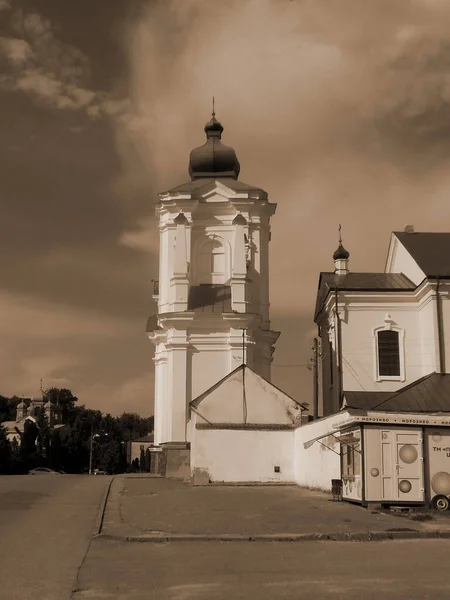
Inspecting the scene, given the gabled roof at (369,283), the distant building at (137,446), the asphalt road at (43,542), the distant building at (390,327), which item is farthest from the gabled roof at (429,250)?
the distant building at (137,446)

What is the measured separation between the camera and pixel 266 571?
10594mm

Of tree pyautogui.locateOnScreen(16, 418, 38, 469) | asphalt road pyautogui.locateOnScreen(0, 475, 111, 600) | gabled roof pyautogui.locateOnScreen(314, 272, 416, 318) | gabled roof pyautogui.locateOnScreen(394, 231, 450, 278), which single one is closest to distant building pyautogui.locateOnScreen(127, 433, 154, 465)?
tree pyautogui.locateOnScreen(16, 418, 38, 469)

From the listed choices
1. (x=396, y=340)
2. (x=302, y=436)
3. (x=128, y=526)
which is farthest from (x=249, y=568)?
(x=396, y=340)

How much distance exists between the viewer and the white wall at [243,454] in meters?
32.4

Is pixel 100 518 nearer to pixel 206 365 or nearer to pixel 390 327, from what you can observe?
pixel 390 327

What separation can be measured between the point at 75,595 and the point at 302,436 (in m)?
23.0

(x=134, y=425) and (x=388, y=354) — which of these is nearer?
(x=388, y=354)

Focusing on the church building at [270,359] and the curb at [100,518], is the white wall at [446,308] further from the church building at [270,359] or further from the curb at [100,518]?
the curb at [100,518]

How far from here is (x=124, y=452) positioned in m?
108

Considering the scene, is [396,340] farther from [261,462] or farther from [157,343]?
[157,343]

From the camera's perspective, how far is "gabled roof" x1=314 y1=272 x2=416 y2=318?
124 feet

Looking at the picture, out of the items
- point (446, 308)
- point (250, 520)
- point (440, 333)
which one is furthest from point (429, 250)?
point (250, 520)

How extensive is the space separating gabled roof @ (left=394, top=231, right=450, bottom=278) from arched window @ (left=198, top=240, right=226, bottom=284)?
10.2 meters

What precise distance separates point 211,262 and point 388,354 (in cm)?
1291
